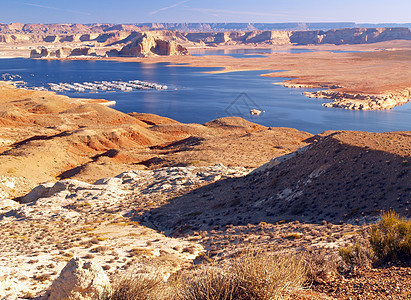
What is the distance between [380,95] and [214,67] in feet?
275

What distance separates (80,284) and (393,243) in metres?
7.05

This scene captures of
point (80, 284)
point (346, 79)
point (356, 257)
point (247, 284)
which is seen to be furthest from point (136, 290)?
point (346, 79)

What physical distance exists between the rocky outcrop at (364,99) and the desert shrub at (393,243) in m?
74.9

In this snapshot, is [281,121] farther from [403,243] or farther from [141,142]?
[403,243]

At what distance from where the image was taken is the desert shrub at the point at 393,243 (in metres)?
9.05

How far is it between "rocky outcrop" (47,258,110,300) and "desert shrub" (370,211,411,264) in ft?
20.4

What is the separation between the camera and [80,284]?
25.2 ft

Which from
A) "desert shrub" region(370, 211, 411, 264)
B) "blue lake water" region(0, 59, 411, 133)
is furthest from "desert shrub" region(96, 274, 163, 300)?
"blue lake water" region(0, 59, 411, 133)

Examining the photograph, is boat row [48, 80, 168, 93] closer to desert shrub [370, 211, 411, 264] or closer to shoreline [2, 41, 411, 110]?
shoreline [2, 41, 411, 110]

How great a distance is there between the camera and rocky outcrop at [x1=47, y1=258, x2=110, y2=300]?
25.1 ft

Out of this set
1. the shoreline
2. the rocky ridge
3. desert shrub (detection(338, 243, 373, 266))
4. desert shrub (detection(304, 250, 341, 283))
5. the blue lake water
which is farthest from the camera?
the shoreline

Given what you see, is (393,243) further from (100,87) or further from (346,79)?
(346,79)

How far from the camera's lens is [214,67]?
15975 cm

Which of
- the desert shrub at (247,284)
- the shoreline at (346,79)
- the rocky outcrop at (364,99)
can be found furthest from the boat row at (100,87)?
the desert shrub at (247,284)
